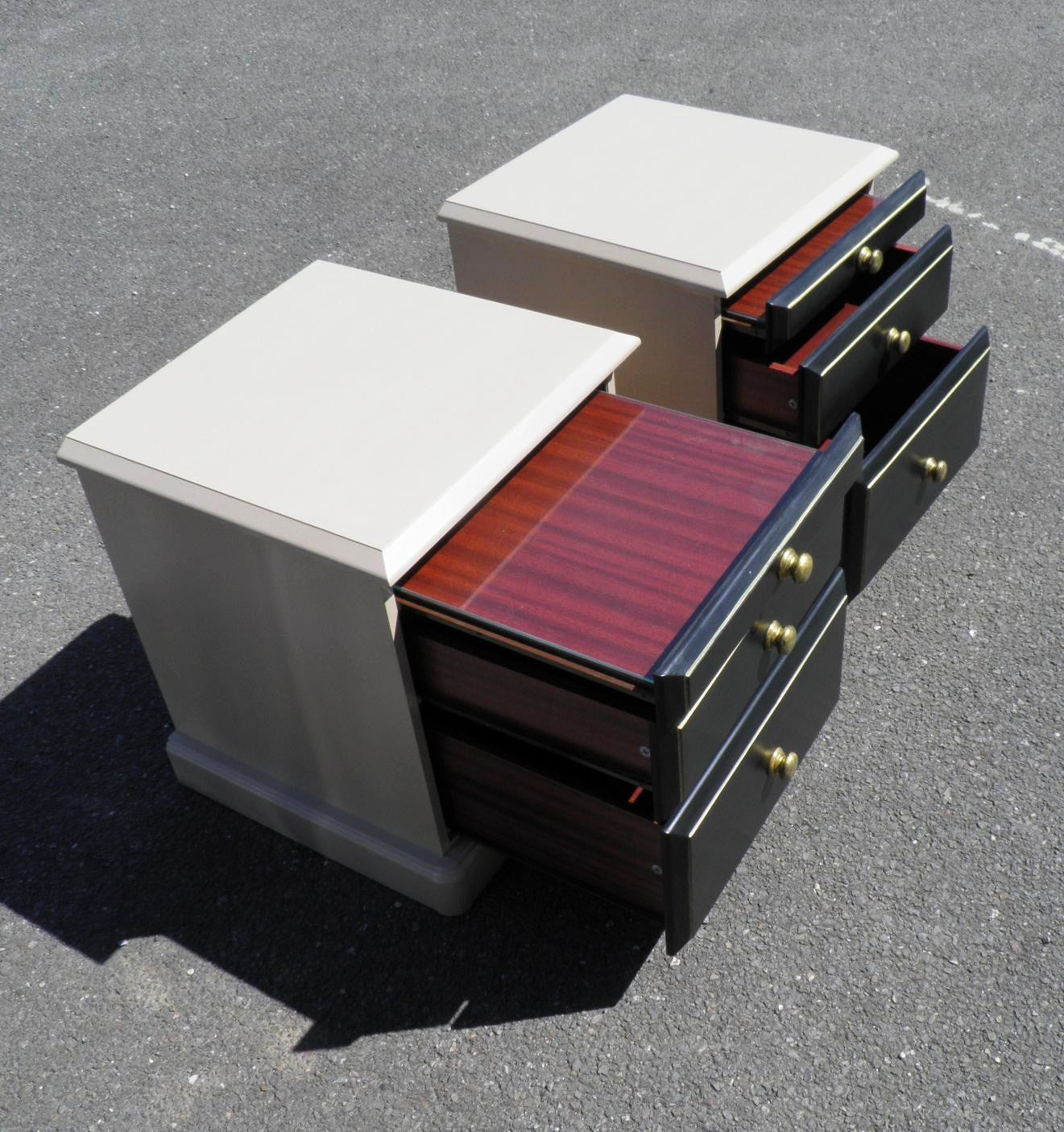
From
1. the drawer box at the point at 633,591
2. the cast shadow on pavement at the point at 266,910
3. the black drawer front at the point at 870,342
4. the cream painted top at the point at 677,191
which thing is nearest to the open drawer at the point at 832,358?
the black drawer front at the point at 870,342

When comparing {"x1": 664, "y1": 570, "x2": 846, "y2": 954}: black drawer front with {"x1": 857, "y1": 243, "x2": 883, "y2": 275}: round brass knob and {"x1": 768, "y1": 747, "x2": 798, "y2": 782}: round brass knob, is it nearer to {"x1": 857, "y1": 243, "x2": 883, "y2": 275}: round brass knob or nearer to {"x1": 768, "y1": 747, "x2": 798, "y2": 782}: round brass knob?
{"x1": 768, "y1": 747, "x2": 798, "y2": 782}: round brass knob

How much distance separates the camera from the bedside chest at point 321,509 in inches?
62.1

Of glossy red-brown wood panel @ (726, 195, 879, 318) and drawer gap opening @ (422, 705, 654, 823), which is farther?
glossy red-brown wood panel @ (726, 195, 879, 318)

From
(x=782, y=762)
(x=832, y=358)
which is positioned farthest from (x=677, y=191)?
(x=782, y=762)

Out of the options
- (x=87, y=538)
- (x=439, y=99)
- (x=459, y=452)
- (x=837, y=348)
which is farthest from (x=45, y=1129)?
(x=439, y=99)

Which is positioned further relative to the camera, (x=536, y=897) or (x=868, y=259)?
(x=868, y=259)

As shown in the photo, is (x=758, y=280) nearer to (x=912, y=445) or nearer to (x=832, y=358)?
(x=832, y=358)

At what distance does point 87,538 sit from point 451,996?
1218 millimetres

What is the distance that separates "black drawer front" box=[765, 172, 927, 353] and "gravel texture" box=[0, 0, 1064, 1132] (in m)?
0.58

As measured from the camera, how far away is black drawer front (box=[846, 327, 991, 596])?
A: 191 cm

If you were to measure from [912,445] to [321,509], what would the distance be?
91cm

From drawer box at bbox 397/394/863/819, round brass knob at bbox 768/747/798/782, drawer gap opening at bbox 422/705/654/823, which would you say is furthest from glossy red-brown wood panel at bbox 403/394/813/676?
round brass knob at bbox 768/747/798/782

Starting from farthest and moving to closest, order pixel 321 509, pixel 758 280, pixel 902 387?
1. pixel 902 387
2. pixel 758 280
3. pixel 321 509

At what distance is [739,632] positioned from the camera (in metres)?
1.48
